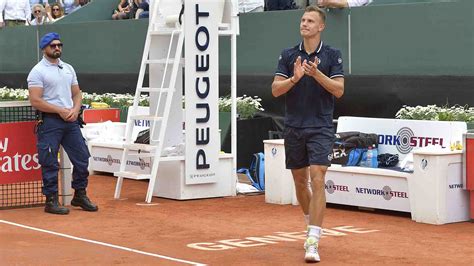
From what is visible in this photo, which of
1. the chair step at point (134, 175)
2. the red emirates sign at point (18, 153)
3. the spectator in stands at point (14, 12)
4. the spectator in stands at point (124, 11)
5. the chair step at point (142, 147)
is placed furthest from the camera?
the spectator in stands at point (14, 12)

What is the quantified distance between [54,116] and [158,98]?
1.82 m

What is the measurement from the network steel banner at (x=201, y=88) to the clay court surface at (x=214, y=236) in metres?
0.50

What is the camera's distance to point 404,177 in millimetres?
11117

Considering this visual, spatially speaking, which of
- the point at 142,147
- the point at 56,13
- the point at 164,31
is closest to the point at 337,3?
the point at 164,31

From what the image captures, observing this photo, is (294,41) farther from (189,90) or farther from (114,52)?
(114,52)

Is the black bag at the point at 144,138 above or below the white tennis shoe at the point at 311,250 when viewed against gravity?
above

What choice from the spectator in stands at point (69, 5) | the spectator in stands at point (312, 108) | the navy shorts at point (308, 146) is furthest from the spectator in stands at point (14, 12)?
the navy shorts at point (308, 146)

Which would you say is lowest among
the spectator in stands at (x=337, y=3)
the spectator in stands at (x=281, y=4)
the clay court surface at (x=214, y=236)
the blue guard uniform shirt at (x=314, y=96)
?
the clay court surface at (x=214, y=236)

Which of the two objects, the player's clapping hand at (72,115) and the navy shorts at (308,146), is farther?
the player's clapping hand at (72,115)

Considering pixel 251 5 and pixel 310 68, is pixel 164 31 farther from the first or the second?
pixel 251 5

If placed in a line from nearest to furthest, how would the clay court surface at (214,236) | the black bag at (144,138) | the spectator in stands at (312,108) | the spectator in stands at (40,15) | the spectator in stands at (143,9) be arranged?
the spectator in stands at (312,108), the clay court surface at (214,236), the black bag at (144,138), the spectator in stands at (143,9), the spectator in stands at (40,15)

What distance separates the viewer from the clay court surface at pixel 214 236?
8.83 metres

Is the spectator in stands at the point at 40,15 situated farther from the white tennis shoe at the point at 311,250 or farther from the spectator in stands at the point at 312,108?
the white tennis shoe at the point at 311,250

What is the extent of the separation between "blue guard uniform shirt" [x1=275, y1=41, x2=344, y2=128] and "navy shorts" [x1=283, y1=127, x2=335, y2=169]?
0.06 meters
